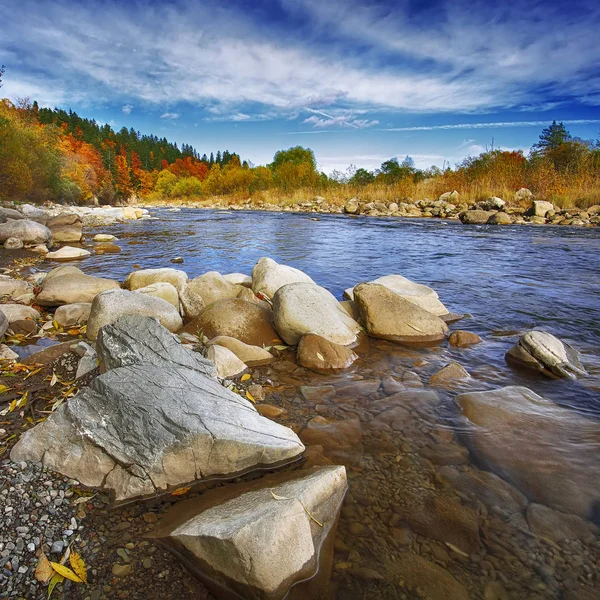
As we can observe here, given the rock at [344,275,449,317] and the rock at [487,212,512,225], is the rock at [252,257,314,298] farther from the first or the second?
the rock at [487,212,512,225]

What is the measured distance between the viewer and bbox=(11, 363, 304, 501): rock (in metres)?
2.00

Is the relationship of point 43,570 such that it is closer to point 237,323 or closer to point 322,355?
point 322,355

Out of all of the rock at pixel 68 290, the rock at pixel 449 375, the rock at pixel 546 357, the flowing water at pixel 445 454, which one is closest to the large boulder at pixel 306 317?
the flowing water at pixel 445 454

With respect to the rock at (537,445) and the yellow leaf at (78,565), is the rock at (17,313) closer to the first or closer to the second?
the yellow leaf at (78,565)

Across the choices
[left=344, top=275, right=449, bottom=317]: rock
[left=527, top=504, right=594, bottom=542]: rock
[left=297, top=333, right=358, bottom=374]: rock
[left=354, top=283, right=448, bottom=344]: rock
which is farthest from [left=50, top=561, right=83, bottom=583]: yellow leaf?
[left=344, top=275, right=449, bottom=317]: rock

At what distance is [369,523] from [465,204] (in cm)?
2495

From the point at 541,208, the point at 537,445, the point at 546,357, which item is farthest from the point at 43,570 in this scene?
the point at 541,208

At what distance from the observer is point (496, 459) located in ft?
7.88

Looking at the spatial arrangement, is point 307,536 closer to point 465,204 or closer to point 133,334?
point 133,334

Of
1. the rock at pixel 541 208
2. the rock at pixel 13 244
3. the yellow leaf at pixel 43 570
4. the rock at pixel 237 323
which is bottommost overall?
the yellow leaf at pixel 43 570

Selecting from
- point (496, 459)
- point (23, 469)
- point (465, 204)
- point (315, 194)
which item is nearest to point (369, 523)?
point (496, 459)

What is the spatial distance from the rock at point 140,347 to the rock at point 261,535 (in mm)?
984

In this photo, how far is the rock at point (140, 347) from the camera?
2.50 meters

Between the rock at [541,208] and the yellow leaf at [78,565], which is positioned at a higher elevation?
the rock at [541,208]
